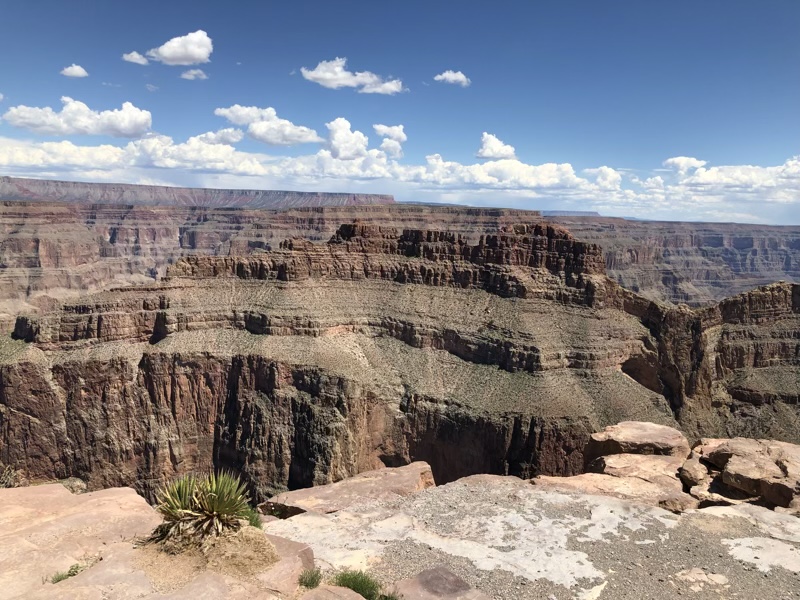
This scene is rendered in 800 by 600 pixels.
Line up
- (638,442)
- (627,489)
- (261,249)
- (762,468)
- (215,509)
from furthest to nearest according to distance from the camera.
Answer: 1. (261,249)
2. (638,442)
3. (627,489)
4. (762,468)
5. (215,509)

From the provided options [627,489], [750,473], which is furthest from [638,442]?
[750,473]

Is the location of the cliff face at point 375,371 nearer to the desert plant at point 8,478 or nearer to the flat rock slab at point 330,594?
the desert plant at point 8,478

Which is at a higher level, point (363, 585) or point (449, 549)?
point (363, 585)

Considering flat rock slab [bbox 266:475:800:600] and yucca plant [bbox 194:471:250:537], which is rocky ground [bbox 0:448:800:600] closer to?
flat rock slab [bbox 266:475:800:600]

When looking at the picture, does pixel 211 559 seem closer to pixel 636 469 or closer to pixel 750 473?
pixel 636 469

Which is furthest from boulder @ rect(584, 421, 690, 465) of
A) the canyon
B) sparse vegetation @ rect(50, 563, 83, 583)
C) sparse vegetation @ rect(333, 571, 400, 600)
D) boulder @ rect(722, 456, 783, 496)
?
the canyon

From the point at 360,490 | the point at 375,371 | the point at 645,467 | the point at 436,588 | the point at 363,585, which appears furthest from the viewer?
the point at 375,371
